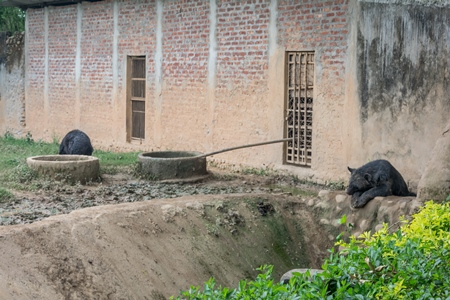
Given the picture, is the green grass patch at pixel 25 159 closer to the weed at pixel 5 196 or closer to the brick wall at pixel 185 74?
the weed at pixel 5 196

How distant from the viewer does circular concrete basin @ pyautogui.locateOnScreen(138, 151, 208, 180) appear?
38.9ft

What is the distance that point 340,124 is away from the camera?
11.4 metres

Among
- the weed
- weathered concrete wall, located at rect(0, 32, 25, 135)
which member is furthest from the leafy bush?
weathered concrete wall, located at rect(0, 32, 25, 135)

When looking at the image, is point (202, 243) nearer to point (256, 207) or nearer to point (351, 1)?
point (256, 207)

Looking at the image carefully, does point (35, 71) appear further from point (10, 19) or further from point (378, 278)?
point (378, 278)

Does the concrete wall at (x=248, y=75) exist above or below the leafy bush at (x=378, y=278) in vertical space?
above

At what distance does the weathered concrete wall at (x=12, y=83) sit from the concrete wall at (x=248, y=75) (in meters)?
0.58

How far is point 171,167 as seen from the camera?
38.9 ft

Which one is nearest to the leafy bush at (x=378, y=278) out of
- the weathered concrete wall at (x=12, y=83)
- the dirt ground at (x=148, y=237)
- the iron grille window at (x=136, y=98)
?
the dirt ground at (x=148, y=237)

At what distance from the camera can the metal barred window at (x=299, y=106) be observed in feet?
39.5

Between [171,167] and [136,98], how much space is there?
4287 millimetres

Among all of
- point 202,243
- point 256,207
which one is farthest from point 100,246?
point 256,207

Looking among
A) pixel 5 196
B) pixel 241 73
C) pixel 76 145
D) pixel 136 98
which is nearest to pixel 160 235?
pixel 5 196

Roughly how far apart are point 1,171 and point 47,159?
0.91 m
